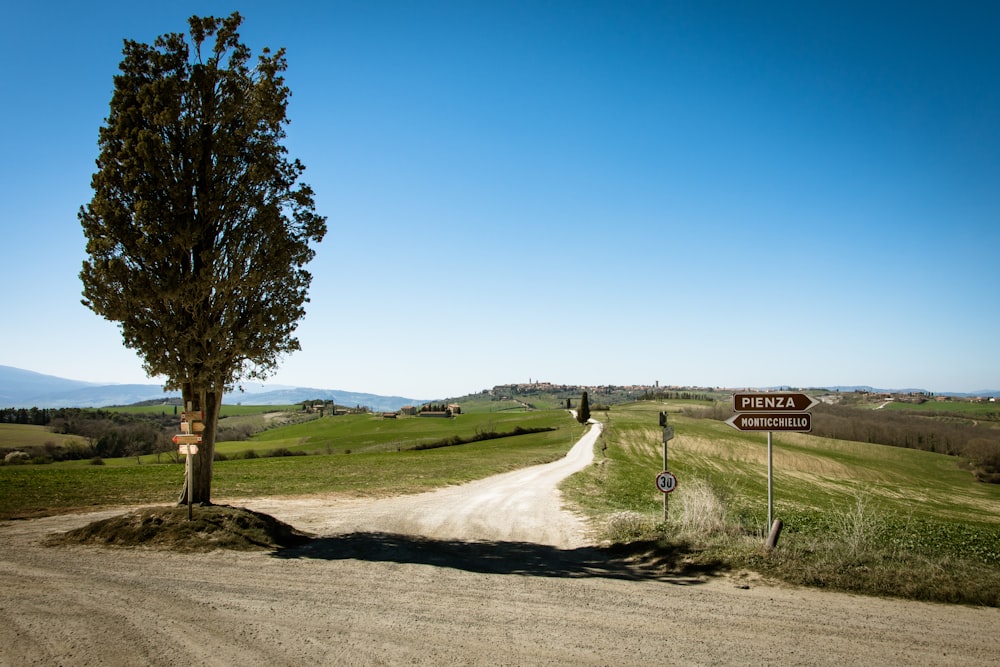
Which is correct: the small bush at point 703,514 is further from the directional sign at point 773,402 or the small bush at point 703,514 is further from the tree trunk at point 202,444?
the tree trunk at point 202,444

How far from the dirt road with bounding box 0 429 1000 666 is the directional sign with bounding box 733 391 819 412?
14.2ft

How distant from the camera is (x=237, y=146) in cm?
1517

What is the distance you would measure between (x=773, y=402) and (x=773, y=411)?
0.72 ft

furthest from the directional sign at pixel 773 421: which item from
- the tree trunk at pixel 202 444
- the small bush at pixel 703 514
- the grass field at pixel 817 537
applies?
the tree trunk at pixel 202 444

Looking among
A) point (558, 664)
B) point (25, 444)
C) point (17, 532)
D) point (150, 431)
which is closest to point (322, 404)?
point (150, 431)

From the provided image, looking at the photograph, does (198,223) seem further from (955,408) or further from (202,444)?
(955,408)

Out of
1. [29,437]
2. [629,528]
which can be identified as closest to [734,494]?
[629,528]

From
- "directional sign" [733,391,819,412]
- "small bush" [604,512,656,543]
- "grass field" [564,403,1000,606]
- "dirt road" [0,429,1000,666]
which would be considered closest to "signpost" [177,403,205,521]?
"dirt road" [0,429,1000,666]

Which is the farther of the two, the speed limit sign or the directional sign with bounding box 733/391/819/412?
the speed limit sign

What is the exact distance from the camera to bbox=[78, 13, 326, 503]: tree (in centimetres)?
1380

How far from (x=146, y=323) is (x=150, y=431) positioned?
193ft

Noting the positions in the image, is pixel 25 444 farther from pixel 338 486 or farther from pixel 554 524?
→ pixel 554 524

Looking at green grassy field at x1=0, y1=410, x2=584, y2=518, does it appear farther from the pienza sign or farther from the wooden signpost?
the pienza sign

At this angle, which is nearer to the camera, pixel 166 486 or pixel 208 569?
pixel 208 569
